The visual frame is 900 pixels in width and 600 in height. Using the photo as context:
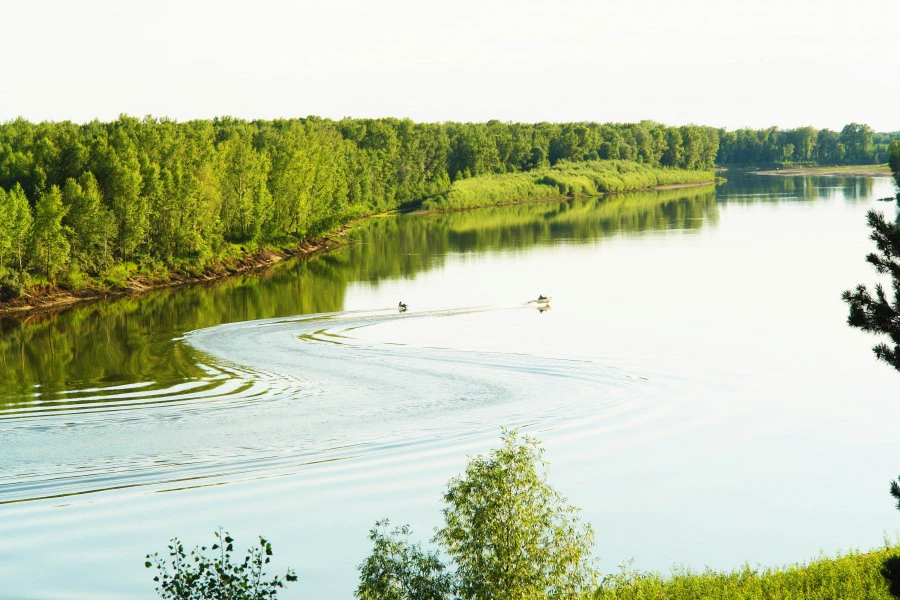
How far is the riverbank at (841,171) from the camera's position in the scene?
163250 millimetres

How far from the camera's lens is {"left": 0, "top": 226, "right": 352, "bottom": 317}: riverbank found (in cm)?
4972

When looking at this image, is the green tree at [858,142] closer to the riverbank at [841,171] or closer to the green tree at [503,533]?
the riverbank at [841,171]

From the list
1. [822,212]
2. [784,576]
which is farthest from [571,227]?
[784,576]

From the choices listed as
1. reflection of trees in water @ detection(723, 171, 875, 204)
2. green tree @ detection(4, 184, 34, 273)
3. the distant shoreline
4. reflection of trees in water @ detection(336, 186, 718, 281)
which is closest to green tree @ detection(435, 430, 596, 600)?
the distant shoreline

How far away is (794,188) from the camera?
136125 mm

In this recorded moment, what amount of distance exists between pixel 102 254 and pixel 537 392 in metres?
34.4

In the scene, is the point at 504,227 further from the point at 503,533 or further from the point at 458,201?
the point at 503,533

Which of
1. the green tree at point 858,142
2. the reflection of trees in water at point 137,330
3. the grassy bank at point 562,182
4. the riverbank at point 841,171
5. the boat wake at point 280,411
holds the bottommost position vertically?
the boat wake at point 280,411

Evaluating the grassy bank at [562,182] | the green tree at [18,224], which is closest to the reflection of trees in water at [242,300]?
the green tree at [18,224]

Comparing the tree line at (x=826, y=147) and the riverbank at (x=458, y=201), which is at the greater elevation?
the tree line at (x=826, y=147)

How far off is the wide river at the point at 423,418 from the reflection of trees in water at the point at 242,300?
292 millimetres

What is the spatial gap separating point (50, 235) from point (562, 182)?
3554 inches

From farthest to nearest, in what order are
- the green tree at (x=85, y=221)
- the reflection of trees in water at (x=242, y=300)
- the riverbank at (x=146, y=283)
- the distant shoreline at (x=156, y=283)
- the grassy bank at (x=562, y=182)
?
1. the grassy bank at (x=562, y=182)
2. the green tree at (x=85, y=221)
3. the riverbank at (x=146, y=283)
4. the distant shoreline at (x=156, y=283)
5. the reflection of trees in water at (x=242, y=300)

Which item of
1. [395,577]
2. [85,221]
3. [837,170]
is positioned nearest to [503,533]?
[395,577]
